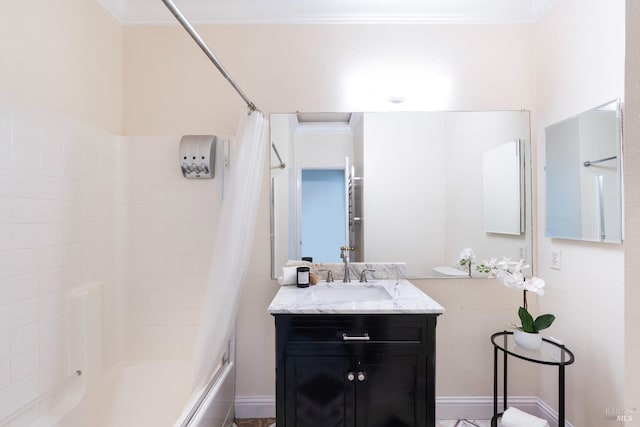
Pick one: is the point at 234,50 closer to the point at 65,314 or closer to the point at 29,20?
the point at 29,20

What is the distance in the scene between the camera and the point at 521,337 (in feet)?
5.06

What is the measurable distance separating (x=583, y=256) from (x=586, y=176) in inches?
16.3

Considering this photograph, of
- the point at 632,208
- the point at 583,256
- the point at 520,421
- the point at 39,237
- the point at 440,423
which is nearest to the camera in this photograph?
the point at 632,208

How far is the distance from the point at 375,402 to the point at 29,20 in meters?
2.29

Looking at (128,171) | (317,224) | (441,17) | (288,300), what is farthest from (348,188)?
(128,171)

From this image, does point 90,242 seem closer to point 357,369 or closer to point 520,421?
point 357,369

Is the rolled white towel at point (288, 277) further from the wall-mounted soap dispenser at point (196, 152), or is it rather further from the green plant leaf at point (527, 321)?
the green plant leaf at point (527, 321)

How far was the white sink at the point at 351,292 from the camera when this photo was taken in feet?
5.74

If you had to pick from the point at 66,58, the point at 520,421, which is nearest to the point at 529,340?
the point at 520,421

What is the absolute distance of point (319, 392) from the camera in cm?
138

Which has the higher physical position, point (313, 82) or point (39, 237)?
point (313, 82)

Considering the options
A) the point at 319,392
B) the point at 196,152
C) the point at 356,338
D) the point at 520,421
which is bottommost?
the point at 520,421

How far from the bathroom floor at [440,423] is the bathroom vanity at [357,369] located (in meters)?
0.59

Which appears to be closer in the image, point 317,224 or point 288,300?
point 288,300
